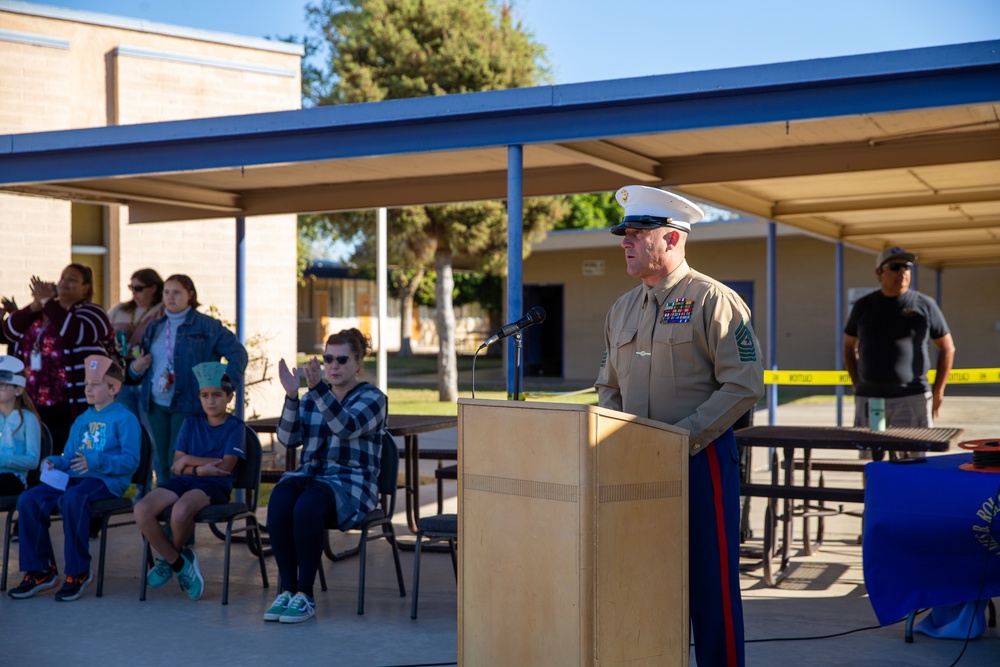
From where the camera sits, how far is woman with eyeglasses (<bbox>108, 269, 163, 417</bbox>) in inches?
301

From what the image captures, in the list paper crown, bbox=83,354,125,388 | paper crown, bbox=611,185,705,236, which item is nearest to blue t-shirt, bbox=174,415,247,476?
paper crown, bbox=83,354,125,388

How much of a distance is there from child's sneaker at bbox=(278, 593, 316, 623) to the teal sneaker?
1.05m

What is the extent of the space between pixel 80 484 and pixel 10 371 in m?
0.89

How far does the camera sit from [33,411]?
21.7ft

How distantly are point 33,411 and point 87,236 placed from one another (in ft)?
20.5

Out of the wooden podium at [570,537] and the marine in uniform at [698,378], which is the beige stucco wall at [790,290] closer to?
the marine in uniform at [698,378]

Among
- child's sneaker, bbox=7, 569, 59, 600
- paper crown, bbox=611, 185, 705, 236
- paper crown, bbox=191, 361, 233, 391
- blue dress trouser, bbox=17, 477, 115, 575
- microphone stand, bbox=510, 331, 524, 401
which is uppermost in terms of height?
paper crown, bbox=611, 185, 705, 236

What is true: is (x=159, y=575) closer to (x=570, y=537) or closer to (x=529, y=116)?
(x=529, y=116)

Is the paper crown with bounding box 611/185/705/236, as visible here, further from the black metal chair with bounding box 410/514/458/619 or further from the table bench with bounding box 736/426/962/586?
the table bench with bounding box 736/426/962/586

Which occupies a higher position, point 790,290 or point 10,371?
point 790,290

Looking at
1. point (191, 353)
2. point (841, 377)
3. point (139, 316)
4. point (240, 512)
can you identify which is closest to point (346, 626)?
point (240, 512)

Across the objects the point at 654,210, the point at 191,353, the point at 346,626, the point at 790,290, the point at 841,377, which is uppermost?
the point at 790,290

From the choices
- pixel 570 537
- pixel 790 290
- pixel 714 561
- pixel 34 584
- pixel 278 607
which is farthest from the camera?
Result: pixel 790 290

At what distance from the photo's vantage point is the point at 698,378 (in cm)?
376
